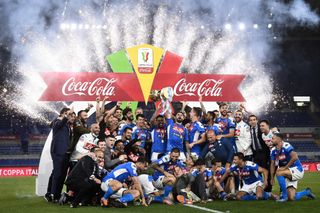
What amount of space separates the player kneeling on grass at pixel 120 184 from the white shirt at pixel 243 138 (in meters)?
3.22

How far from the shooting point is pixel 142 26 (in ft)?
105

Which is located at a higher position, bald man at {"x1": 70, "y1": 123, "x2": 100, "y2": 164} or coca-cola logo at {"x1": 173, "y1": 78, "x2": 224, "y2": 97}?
coca-cola logo at {"x1": 173, "y1": 78, "x2": 224, "y2": 97}

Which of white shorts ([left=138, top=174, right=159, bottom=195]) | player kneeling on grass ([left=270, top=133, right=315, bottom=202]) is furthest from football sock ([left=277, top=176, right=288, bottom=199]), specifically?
white shorts ([left=138, top=174, right=159, bottom=195])

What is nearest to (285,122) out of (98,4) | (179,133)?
(98,4)

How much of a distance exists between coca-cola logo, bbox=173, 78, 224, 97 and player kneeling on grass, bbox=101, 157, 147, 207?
458cm

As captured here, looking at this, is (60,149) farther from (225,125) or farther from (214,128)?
(225,125)

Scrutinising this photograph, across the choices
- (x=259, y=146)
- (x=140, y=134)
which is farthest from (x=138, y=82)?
(x=259, y=146)

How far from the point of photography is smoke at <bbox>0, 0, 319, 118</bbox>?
2908cm

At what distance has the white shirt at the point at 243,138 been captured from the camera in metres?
12.5

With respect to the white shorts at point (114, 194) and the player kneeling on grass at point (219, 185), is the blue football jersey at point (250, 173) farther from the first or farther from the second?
the white shorts at point (114, 194)

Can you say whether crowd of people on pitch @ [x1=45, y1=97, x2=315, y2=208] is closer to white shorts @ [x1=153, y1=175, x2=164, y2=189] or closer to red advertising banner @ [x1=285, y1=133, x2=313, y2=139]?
white shorts @ [x1=153, y1=175, x2=164, y2=189]

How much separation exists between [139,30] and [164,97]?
62.8 ft

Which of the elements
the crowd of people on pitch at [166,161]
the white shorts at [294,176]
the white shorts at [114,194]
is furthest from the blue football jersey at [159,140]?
the white shorts at [294,176]

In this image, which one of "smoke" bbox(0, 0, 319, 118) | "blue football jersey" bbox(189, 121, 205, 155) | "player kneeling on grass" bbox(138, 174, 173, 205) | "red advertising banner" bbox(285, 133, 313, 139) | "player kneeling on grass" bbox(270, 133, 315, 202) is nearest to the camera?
"player kneeling on grass" bbox(138, 174, 173, 205)
